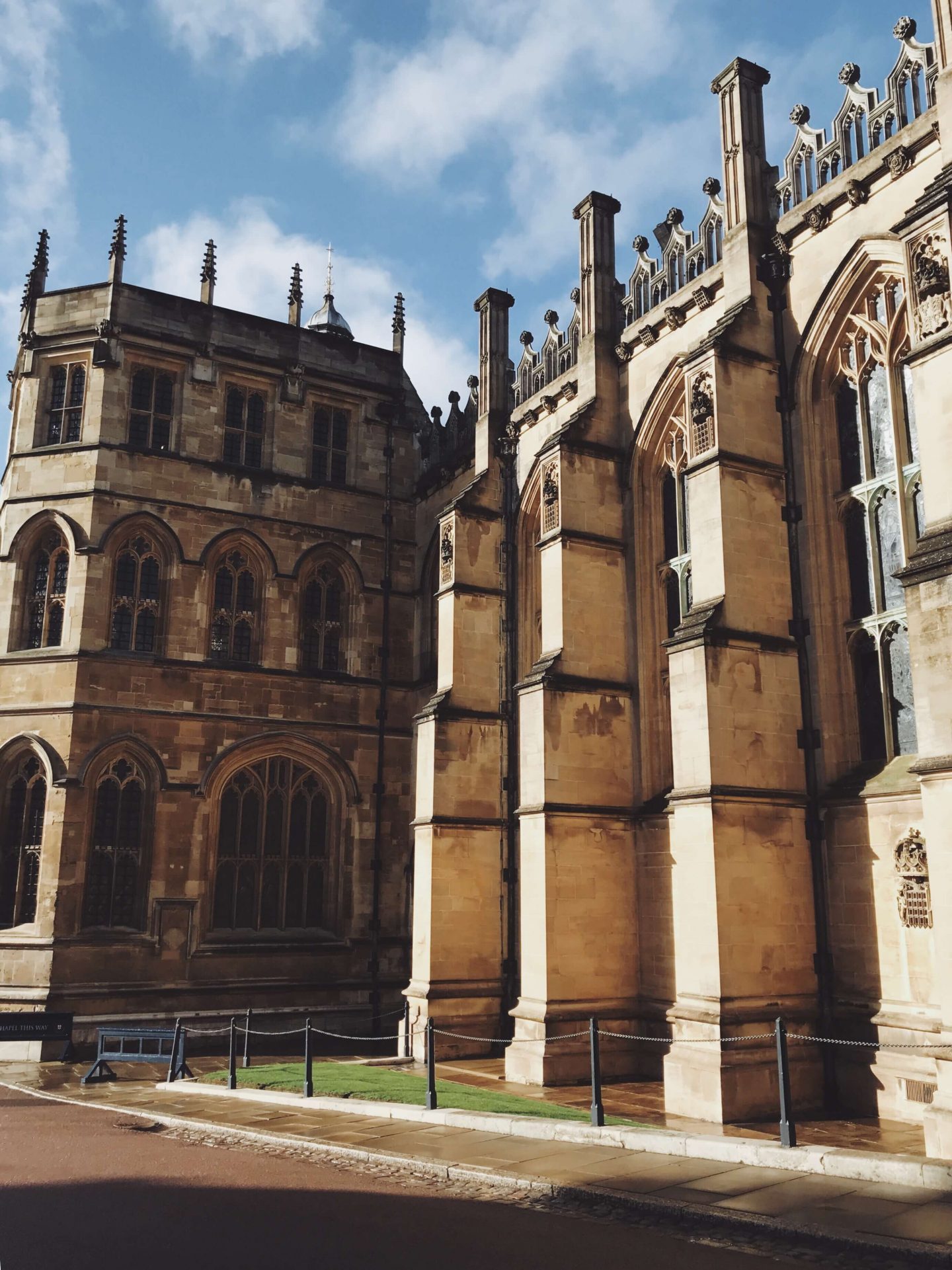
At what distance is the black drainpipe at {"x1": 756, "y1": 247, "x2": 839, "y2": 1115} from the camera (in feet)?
42.1

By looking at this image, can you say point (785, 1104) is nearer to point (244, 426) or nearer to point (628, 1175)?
point (628, 1175)

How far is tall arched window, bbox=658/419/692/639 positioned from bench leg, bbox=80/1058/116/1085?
34.2ft

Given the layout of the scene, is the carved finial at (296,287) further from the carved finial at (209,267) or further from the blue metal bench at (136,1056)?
the blue metal bench at (136,1056)

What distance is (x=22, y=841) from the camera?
1955 centimetres

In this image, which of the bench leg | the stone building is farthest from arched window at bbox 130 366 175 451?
the bench leg

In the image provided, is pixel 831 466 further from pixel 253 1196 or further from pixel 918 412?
pixel 253 1196

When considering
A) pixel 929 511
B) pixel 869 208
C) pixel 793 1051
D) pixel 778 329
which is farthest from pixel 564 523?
pixel 793 1051

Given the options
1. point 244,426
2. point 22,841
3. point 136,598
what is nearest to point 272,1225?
point 22,841

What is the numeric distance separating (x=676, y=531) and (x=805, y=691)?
393 cm

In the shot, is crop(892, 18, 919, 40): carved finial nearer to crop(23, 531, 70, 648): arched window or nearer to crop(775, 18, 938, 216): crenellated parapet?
crop(775, 18, 938, 216): crenellated parapet

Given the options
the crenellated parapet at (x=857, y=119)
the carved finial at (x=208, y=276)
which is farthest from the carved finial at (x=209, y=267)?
the crenellated parapet at (x=857, y=119)

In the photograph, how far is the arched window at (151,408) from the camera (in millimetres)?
21781

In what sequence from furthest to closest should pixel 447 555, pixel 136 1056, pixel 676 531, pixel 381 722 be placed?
1. pixel 381 722
2. pixel 447 555
3. pixel 676 531
4. pixel 136 1056

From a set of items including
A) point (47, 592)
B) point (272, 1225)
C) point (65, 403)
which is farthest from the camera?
point (65, 403)
